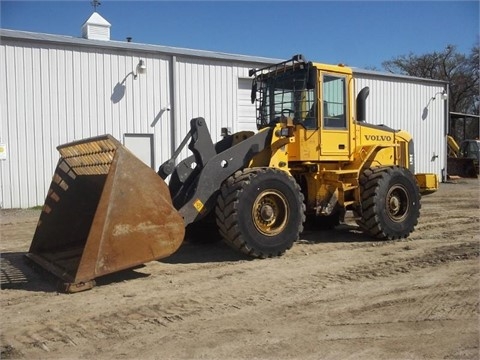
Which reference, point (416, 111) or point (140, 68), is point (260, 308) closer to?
point (140, 68)

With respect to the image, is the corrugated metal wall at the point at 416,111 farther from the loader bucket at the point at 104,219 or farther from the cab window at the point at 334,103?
the loader bucket at the point at 104,219

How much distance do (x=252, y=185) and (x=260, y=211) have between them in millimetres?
434

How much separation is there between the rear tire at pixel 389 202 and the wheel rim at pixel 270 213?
1.80 m

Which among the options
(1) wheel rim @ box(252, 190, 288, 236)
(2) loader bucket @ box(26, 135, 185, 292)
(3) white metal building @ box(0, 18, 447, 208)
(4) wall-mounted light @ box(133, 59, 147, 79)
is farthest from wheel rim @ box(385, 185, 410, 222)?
(4) wall-mounted light @ box(133, 59, 147, 79)

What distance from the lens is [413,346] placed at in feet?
13.8

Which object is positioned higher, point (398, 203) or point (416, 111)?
point (416, 111)

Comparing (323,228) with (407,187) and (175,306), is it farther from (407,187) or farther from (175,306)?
(175,306)

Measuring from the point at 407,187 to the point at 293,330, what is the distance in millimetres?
5115

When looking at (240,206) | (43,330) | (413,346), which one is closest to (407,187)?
(240,206)

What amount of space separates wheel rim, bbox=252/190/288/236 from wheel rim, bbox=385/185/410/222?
2.26 meters

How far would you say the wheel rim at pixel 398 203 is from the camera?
868cm

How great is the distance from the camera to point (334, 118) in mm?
8367

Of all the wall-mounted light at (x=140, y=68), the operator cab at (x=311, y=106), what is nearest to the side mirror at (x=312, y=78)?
the operator cab at (x=311, y=106)

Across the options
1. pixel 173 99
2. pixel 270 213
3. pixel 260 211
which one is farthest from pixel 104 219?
pixel 173 99
